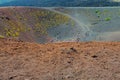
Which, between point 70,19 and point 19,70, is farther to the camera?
point 70,19

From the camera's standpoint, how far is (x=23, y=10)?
237 ft

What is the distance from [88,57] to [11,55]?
2.98 metres

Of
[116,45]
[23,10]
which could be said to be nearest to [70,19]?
[23,10]

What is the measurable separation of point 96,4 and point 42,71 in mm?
107965

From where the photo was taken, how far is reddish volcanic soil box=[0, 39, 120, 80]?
1202 cm

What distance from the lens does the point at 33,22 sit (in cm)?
6806

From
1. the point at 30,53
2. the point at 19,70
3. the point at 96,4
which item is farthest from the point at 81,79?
the point at 96,4

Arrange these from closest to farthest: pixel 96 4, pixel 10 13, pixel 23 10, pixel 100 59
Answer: pixel 100 59
pixel 10 13
pixel 23 10
pixel 96 4

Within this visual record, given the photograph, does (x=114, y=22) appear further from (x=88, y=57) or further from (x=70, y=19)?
(x=88, y=57)

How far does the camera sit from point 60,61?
13.1 meters

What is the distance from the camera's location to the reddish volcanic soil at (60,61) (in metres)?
12.0

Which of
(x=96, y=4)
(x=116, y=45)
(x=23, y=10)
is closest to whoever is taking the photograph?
(x=116, y=45)

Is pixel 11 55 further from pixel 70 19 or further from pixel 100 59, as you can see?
pixel 70 19

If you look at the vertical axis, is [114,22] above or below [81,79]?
below
